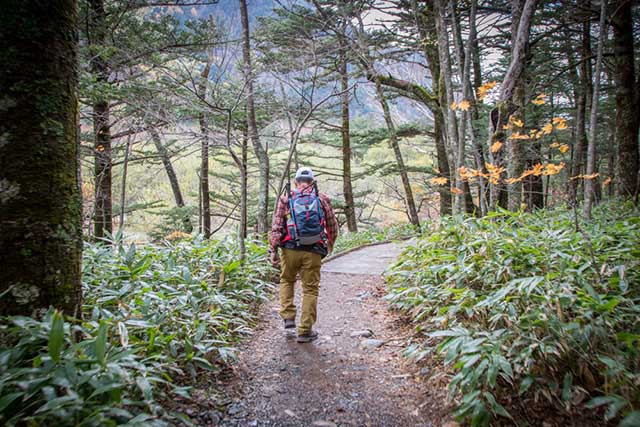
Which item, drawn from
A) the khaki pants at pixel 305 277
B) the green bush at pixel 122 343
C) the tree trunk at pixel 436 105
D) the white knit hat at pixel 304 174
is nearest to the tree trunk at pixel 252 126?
the white knit hat at pixel 304 174

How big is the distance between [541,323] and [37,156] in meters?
3.40

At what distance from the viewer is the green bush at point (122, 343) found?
1636 mm

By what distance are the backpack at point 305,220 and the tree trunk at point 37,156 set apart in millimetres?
1941

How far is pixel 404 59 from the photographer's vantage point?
10.8 meters

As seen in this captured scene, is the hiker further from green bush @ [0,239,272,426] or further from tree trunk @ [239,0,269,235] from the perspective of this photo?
tree trunk @ [239,0,269,235]

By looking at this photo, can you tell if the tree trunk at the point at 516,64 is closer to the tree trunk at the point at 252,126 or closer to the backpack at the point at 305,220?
the backpack at the point at 305,220

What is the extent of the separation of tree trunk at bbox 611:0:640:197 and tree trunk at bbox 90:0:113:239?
10.6m

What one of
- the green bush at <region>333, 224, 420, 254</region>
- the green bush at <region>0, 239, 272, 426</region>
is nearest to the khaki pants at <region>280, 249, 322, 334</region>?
the green bush at <region>0, 239, 272, 426</region>

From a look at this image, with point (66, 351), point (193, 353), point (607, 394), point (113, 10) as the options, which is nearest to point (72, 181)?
point (66, 351)

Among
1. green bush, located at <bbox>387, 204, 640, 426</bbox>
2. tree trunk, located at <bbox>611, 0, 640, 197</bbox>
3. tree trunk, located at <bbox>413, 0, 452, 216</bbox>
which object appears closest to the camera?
green bush, located at <bbox>387, 204, 640, 426</bbox>

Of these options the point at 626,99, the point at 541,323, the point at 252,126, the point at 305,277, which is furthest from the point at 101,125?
the point at 626,99

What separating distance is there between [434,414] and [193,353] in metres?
1.80

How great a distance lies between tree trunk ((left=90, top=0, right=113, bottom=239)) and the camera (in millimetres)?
6109

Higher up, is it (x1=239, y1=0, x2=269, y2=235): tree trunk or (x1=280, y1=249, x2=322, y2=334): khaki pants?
(x1=239, y1=0, x2=269, y2=235): tree trunk
